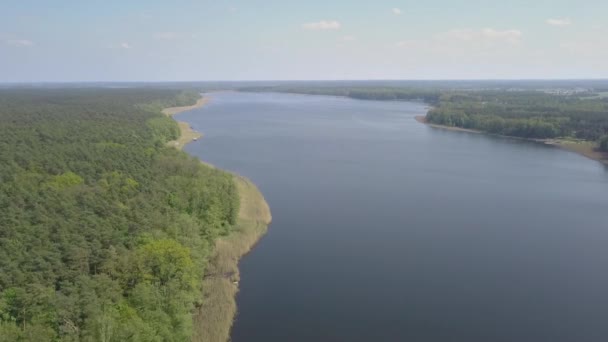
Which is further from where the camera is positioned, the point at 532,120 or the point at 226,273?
the point at 532,120

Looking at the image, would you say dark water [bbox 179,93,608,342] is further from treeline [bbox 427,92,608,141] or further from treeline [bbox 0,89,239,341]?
treeline [bbox 427,92,608,141]

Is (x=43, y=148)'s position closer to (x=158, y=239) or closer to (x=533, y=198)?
(x=158, y=239)

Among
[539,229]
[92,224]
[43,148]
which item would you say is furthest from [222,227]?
[539,229]

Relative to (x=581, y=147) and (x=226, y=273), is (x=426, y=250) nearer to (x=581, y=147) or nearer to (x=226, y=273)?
(x=226, y=273)

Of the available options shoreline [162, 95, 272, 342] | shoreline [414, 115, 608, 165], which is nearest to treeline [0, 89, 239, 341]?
shoreline [162, 95, 272, 342]

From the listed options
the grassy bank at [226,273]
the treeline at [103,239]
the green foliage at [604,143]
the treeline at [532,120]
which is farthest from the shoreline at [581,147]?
the treeline at [103,239]

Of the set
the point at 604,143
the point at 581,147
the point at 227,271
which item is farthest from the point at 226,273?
the point at 581,147
